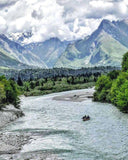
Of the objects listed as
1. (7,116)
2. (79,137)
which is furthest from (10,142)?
(7,116)

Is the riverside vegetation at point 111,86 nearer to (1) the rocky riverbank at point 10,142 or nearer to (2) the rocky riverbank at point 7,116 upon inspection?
(2) the rocky riverbank at point 7,116

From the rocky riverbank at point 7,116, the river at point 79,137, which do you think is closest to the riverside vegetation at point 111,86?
the river at point 79,137

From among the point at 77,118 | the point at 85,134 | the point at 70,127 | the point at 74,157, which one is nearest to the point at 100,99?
→ the point at 77,118

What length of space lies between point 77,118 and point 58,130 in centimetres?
1978

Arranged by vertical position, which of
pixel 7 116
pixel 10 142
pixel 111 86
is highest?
pixel 10 142

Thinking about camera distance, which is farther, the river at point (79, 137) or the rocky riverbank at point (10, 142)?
the rocky riverbank at point (10, 142)

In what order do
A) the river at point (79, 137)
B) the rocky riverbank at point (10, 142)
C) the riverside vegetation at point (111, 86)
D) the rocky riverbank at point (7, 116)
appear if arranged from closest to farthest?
the river at point (79, 137)
the rocky riverbank at point (10, 142)
the rocky riverbank at point (7, 116)
the riverside vegetation at point (111, 86)

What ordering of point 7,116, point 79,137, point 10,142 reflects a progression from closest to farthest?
point 10,142 < point 79,137 < point 7,116

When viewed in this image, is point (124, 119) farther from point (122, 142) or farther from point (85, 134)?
point (122, 142)

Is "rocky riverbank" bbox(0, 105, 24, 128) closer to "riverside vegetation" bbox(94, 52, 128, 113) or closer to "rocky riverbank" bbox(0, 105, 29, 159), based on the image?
"rocky riverbank" bbox(0, 105, 29, 159)

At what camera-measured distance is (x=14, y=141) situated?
6078 centimetres

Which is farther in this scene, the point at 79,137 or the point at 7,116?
the point at 7,116

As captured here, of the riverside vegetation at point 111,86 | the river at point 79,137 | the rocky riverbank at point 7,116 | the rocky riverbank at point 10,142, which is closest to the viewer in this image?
the river at point 79,137

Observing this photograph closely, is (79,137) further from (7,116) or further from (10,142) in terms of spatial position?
(7,116)
